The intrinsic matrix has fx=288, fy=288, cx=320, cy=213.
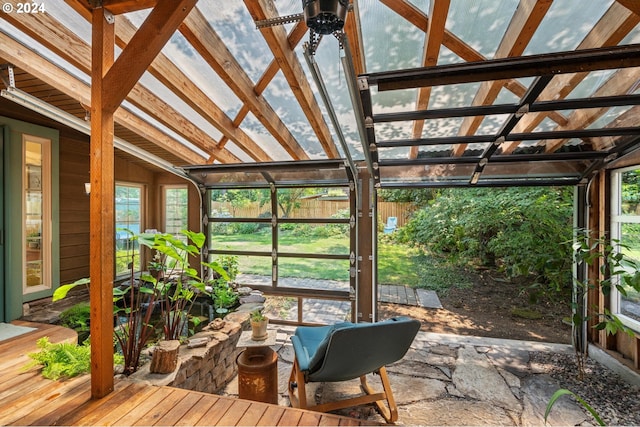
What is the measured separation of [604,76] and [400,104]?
1410 mm

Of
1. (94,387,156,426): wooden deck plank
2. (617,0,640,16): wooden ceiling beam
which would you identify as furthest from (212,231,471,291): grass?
(617,0,640,16): wooden ceiling beam

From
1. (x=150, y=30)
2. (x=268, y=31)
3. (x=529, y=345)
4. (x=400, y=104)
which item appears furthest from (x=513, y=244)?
(x=150, y=30)

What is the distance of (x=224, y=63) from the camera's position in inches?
86.3

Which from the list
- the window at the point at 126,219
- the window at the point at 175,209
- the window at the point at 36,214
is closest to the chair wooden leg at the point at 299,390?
the window at the point at 36,214

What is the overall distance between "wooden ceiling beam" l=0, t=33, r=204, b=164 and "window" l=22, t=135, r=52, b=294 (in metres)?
1.62

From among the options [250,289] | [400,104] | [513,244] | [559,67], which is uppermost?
[400,104]

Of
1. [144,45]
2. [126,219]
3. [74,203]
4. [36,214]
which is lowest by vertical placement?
[126,219]

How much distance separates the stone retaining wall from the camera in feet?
7.09

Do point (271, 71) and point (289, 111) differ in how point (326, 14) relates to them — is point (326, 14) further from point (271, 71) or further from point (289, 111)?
point (289, 111)

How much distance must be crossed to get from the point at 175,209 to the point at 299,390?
4783mm

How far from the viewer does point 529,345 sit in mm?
3611

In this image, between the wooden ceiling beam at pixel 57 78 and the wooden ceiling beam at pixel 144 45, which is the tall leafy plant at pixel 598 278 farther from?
the wooden ceiling beam at pixel 57 78

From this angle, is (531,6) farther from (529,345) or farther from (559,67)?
(529,345)

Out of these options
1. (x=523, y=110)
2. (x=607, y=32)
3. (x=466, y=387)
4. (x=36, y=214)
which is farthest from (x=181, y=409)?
(x=36, y=214)
